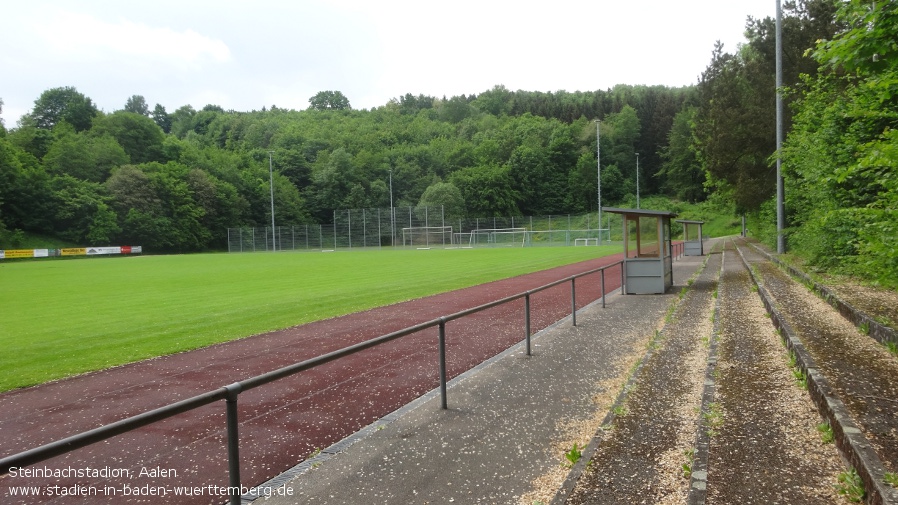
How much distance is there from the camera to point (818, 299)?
37.3 feet

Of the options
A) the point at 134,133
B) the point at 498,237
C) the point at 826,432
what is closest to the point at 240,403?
the point at 826,432

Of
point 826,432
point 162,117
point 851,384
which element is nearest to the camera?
point 826,432

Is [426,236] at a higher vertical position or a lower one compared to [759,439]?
lower

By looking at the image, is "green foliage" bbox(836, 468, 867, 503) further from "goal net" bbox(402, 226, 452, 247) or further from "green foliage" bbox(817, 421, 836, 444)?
"goal net" bbox(402, 226, 452, 247)

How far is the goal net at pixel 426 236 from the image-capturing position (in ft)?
247

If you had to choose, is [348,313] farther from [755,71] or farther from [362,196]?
[362,196]

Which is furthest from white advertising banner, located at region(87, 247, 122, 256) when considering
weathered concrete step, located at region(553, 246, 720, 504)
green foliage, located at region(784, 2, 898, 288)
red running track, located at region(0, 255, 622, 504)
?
weathered concrete step, located at region(553, 246, 720, 504)

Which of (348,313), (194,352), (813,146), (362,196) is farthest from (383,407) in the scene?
(362,196)

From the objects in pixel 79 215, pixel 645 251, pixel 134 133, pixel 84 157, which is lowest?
pixel 645 251

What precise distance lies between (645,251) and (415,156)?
94149mm

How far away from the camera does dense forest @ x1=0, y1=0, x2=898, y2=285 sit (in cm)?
3262

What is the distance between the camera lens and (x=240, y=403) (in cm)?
674

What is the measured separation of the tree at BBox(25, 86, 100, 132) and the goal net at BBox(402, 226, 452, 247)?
→ 64.6 m

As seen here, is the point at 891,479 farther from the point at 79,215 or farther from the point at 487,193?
the point at 487,193
